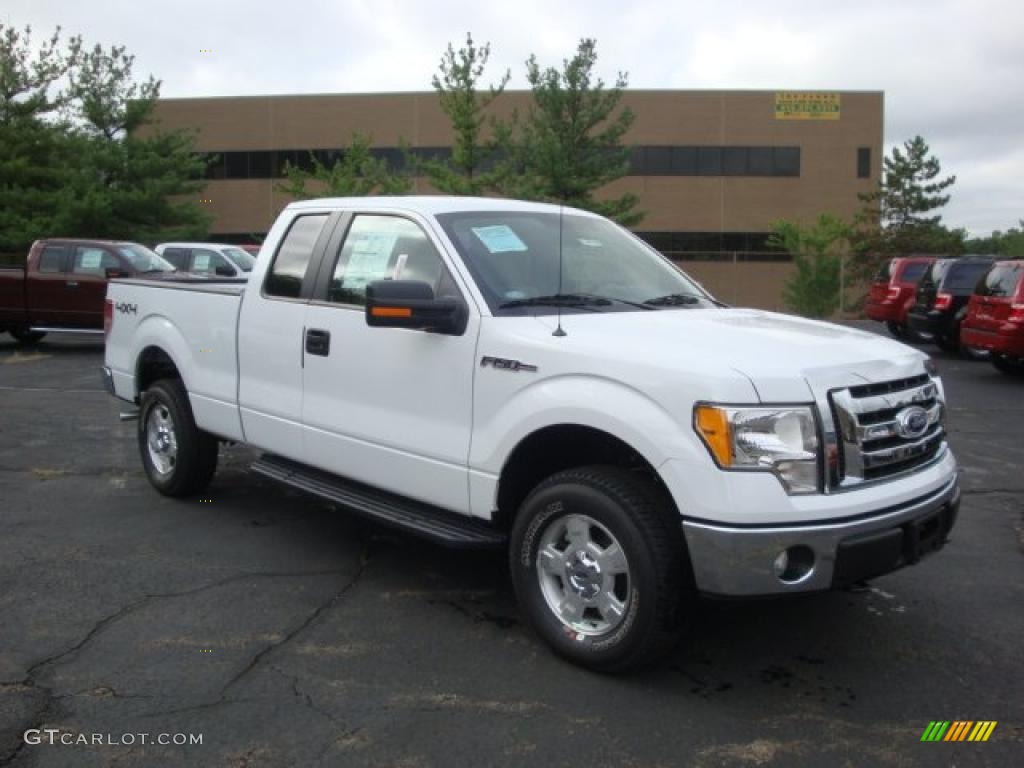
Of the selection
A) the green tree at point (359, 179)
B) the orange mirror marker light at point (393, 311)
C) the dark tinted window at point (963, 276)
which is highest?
the green tree at point (359, 179)

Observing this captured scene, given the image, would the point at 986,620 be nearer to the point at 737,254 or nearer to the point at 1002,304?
the point at 1002,304

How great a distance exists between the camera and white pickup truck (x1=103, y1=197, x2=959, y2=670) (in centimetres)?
349

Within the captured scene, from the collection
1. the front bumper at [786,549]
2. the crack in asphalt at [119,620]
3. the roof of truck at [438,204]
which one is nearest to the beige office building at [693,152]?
the roof of truck at [438,204]

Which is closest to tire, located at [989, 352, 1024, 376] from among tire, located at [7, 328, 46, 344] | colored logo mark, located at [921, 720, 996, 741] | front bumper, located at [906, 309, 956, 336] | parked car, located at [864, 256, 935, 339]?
front bumper, located at [906, 309, 956, 336]

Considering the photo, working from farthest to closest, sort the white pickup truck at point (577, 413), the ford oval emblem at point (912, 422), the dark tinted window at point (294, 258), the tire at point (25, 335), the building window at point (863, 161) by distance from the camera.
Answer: the building window at point (863, 161), the tire at point (25, 335), the dark tinted window at point (294, 258), the ford oval emblem at point (912, 422), the white pickup truck at point (577, 413)

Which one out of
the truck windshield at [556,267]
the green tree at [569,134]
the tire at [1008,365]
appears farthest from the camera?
the green tree at [569,134]

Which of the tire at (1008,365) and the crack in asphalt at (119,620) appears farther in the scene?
the tire at (1008,365)

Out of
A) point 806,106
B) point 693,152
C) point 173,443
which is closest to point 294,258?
point 173,443

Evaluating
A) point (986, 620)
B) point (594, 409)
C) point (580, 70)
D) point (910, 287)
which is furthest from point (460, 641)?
point (580, 70)

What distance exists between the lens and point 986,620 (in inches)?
179

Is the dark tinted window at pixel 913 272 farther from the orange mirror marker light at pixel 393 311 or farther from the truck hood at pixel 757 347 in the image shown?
the orange mirror marker light at pixel 393 311

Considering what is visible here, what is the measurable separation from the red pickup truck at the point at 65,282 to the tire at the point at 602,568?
13866 mm

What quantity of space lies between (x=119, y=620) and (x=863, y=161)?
47.1 meters

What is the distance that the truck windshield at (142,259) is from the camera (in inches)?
641
